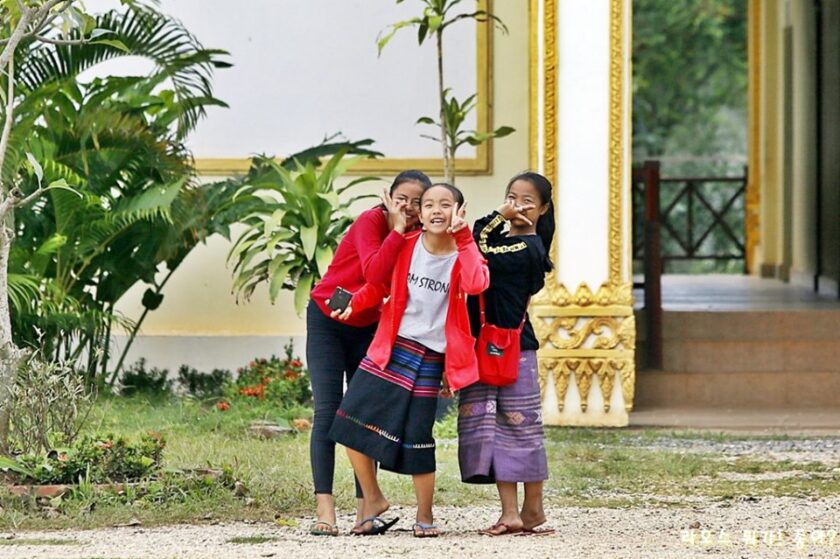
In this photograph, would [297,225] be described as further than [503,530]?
Yes

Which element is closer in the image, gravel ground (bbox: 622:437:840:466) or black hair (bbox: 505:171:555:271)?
black hair (bbox: 505:171:555:271)

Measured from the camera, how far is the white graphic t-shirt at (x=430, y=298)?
6422mm

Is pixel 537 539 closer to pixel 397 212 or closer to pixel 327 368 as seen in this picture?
pixel 327 368

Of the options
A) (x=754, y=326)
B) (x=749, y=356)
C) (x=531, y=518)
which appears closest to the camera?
(x=531, y=518)

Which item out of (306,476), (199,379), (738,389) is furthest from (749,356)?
(306,476)

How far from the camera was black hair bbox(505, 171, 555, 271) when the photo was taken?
6.58 meters

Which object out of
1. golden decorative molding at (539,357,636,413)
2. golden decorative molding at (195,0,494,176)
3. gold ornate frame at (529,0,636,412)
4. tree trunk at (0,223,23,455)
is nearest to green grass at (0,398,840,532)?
golden decorative molding at (539,357,636,413)

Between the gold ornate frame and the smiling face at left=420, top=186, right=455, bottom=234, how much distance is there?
3.75 metres

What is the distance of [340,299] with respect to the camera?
652cm

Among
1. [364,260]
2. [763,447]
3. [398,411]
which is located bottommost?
[763,447]

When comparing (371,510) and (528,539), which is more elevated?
(371,510)

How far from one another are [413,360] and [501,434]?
1.54 feet

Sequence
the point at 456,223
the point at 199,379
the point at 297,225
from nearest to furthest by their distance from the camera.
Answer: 1. the point at 456,223
2. the point at 297,225
3. the point at 199,379

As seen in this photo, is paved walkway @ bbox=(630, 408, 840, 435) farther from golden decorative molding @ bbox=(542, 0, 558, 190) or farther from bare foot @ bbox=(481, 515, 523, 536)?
bare foot @ bbox=(481, 515, 523, 536)
